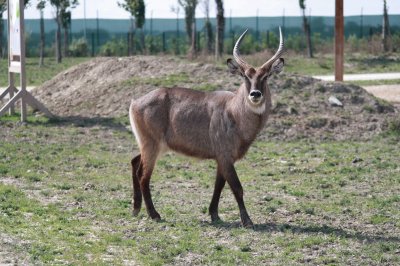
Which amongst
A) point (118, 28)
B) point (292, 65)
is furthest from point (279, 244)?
point (118, 28)

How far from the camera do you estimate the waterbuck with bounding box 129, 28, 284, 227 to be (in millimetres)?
10094

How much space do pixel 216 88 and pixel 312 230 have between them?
29.7 feet

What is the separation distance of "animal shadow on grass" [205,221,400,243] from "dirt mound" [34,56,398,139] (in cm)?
644

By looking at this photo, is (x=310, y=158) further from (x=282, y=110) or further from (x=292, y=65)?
(x=292, y=65)

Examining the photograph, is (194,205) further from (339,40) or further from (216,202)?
(339,40)

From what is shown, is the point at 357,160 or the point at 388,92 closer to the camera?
the point at 357,160

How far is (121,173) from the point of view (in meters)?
13.4

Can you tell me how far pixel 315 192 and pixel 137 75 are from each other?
362 inches

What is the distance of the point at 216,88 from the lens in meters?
18.6

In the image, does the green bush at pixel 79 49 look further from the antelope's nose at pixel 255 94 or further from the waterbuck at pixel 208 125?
the antelope's nose at pixel 255 94

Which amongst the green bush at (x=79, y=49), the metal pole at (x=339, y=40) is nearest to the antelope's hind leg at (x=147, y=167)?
the metal pole at (x=339, y=40)

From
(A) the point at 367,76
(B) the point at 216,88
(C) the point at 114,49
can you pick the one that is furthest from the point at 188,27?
(B) the point at 216,88

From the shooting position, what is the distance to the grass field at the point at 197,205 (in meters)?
8.78

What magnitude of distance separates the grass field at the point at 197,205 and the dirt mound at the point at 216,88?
2.68ft
